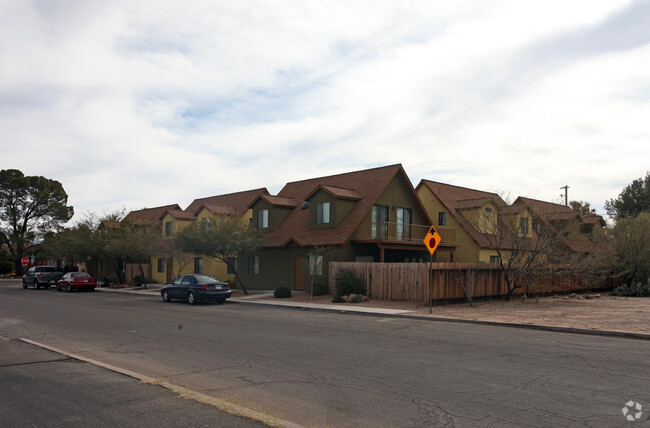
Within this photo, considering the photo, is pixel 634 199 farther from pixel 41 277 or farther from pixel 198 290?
pixel 41 277

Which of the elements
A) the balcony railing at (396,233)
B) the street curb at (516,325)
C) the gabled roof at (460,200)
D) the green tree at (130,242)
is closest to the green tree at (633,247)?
the gabled roof at (460,200)

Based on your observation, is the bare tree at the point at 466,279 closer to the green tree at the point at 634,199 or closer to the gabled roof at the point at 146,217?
the gabled roof at the point at 146,217

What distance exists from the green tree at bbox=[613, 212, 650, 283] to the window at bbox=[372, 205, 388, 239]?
46.9 feet

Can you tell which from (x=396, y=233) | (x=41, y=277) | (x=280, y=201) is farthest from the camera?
(x=41, y=277)

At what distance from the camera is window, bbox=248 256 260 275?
3466cm

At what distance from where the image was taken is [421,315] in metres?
18.7

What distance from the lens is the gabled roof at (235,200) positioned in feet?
133

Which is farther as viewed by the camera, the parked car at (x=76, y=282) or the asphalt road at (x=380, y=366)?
the parked car at (x=76, y=282)

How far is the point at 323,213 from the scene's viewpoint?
104 feet

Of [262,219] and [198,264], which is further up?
[262,219]

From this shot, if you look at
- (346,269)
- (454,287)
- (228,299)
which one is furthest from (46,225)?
(454,287)

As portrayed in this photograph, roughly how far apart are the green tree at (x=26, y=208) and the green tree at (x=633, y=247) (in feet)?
220

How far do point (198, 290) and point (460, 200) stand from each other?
22285mm

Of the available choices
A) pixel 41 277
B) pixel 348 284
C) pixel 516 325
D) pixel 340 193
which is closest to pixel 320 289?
pixel 348 284
